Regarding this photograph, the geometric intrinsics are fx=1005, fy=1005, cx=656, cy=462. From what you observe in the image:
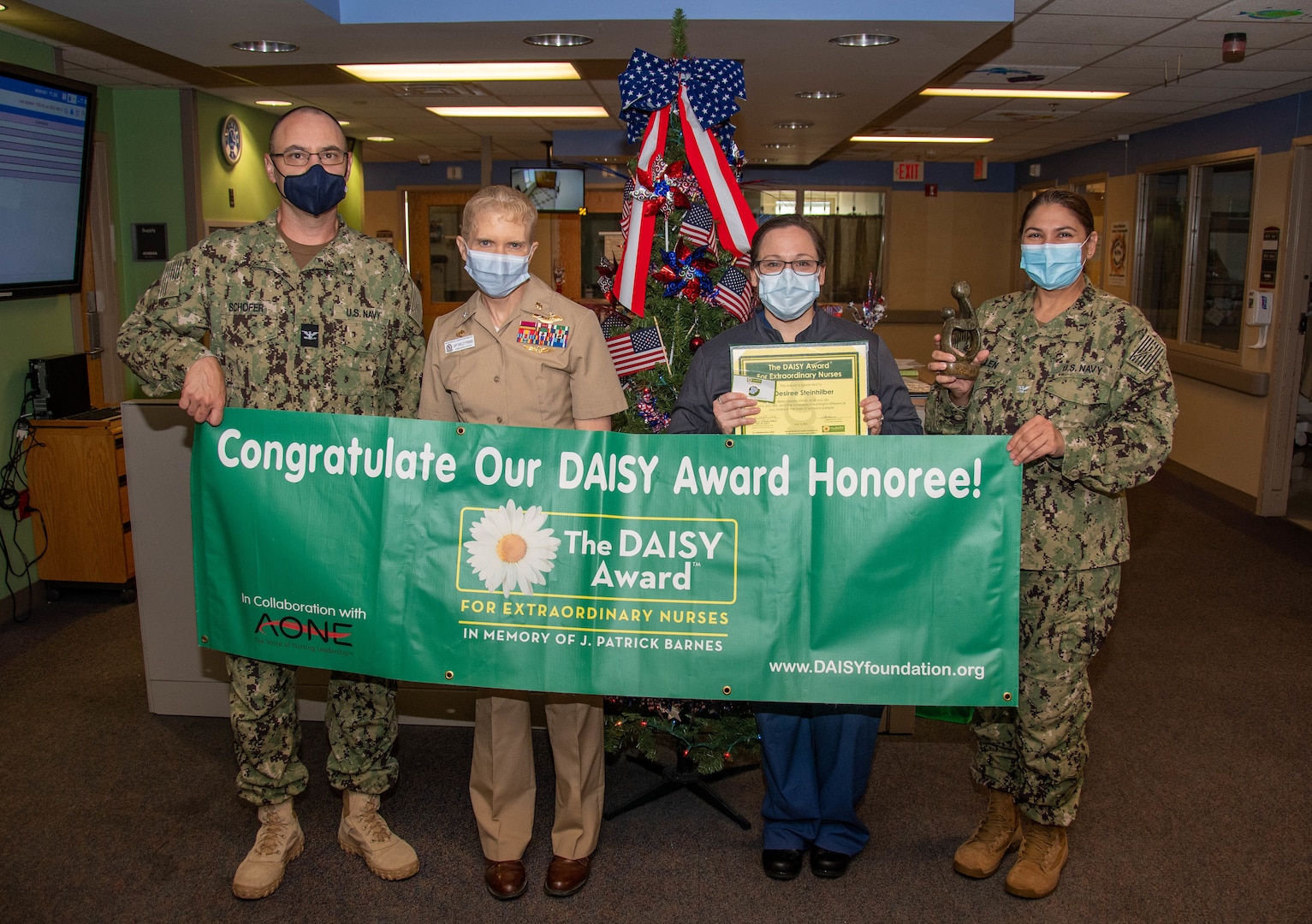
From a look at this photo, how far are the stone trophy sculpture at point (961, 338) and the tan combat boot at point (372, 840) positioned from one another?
186 centimetres

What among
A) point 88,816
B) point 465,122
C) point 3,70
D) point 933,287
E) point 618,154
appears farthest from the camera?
point 933,287

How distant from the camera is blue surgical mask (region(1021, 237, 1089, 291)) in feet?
7.65

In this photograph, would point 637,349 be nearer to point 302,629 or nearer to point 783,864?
point 302,629

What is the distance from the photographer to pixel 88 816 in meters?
2.96

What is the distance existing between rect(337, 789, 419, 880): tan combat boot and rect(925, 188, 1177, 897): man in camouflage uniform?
1.58 metres

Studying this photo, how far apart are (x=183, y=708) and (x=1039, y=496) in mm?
3020

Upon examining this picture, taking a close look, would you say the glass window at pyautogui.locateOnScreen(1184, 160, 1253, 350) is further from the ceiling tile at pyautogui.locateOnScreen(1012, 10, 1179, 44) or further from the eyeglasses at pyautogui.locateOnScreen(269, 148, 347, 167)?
the eyeglasses at pyautogui.locateOnScreen(269, 148, 347, 167)

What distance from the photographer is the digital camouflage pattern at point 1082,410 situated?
2.25m

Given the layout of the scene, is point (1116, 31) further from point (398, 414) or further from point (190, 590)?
point (190, 590)

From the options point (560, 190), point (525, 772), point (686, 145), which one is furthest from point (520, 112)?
point (525, 772)

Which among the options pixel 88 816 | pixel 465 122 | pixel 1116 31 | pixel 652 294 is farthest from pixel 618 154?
pixel 88 816

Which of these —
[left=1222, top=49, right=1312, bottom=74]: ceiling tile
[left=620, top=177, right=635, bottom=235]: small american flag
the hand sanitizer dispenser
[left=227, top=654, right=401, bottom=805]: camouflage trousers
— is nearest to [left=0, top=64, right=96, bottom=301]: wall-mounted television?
[left=620, top=177, right=635, bottom=235]: small american flag

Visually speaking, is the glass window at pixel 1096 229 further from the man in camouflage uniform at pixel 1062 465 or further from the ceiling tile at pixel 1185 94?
the man in camouflage uniform at pixel 1062 465

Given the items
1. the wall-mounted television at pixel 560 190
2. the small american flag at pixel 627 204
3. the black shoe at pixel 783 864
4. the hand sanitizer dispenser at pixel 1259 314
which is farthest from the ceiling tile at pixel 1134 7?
the wall-mounted television at pixel 560 190
